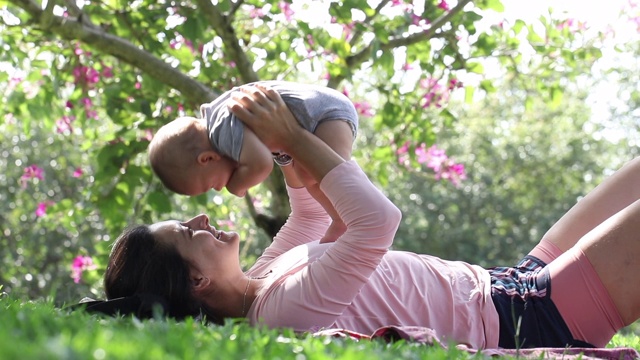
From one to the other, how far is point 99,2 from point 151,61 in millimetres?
573

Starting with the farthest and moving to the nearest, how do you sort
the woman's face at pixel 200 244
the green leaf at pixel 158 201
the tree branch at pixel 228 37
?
1. the green leaf at pixel 158 201
2. the tree branch at pixel 228 37
3. the woman's face at pixel 200 244

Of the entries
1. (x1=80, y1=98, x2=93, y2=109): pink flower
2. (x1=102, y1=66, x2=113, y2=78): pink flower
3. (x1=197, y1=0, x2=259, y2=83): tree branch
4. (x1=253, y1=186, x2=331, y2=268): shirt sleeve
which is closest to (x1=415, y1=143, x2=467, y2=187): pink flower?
(x1=197, y1=0, x2=259, y2=83): tree branch

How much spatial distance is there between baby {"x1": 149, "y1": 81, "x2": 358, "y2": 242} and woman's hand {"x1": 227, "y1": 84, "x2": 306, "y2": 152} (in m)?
0.03

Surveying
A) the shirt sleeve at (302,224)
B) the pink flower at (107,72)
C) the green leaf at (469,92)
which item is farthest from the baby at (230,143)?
the pink flower at (107,72)

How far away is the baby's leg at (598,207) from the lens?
3.27 meters

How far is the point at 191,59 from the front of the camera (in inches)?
242

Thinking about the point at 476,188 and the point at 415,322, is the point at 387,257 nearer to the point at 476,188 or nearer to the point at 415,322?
the point at 415,322

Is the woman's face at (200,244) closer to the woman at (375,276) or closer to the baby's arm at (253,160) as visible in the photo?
the woman at (375,276)

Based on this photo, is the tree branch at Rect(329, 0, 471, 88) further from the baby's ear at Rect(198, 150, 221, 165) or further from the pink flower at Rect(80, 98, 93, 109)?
the baby's ear at Rect(198, 150, 221, 165)

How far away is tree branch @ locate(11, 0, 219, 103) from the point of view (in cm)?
523

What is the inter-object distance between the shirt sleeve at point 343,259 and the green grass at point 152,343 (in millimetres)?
468

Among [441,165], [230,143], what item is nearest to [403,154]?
[441,165]

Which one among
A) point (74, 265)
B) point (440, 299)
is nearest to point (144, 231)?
point (440, 299)

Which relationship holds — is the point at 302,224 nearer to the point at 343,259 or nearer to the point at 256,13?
the point at 343,259
